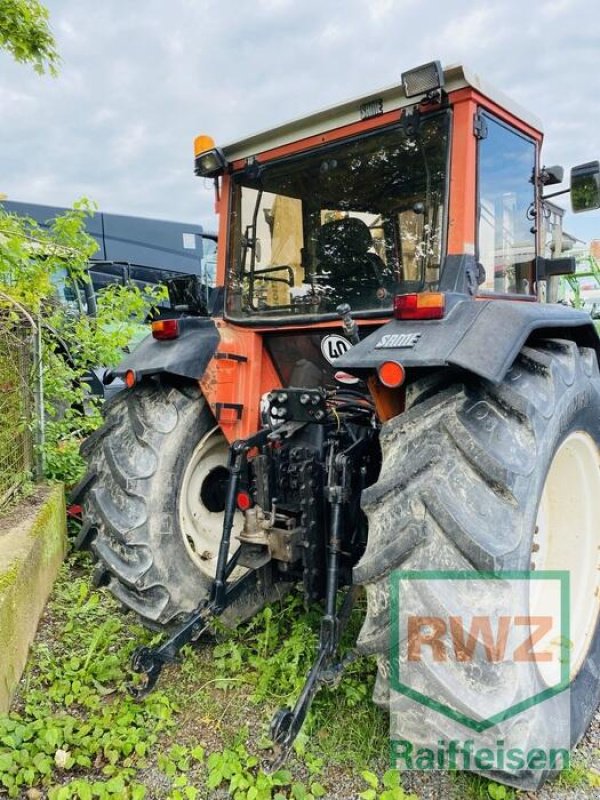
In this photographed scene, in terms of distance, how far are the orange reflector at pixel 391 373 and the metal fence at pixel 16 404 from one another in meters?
2.29

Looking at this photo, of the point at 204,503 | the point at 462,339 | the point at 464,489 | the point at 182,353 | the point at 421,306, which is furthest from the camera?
the point at 204,503

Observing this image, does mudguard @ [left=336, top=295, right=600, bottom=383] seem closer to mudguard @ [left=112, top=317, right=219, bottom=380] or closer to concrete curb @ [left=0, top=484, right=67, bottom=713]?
mudguard @ [left=112, top=317, right=219, bottom=380]

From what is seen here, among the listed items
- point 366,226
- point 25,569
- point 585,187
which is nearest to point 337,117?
point 366,226

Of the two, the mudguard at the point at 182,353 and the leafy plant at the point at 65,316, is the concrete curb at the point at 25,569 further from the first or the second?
the mudguard at the point at 182,353

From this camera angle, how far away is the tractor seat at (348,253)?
2295 millimetres

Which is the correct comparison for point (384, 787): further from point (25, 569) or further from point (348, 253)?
point (348, 253)

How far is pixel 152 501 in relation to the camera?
2.37 meters

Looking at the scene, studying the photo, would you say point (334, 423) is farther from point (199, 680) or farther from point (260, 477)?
point (199, 680)

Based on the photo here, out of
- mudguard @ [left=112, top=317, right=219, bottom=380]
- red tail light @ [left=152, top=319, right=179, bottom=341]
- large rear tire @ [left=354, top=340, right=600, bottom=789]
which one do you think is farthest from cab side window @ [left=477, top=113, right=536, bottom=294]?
red tail light @ [left=152, top=319, right=179, bottom=341]

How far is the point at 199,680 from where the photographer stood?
7.83 feet

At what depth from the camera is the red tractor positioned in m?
1.67

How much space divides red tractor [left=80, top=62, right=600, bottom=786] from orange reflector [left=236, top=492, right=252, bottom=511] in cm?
1

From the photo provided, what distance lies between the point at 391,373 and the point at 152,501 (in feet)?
3.84

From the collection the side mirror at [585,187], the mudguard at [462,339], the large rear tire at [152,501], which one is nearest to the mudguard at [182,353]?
the large rear tire at [152,501]
